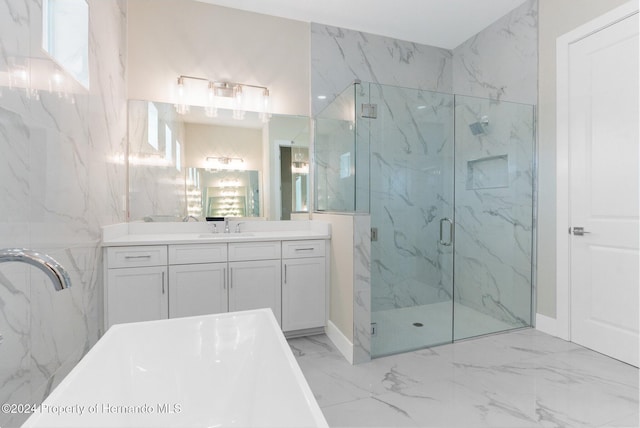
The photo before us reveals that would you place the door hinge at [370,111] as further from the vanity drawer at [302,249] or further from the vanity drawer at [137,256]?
the vanity drawer at [137,256]

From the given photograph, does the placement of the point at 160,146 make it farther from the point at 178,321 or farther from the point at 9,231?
the point at 178,321

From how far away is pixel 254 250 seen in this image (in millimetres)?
2371

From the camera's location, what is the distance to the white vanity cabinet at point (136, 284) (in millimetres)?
2062

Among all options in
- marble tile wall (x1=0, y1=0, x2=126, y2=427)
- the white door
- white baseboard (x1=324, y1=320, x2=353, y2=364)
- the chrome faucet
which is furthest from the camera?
white baseboard (x1=324, y1=320, x2=353, y2=364)

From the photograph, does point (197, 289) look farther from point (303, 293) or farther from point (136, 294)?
point (303, 293)

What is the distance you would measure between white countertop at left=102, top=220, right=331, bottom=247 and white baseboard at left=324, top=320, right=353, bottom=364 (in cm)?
74

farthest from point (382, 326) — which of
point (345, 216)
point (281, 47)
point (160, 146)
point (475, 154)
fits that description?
point (281, 47)

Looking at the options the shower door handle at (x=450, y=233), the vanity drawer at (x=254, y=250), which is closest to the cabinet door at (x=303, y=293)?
the vanity drawer at (x=254, y=250)

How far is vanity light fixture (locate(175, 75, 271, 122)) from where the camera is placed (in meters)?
2.69

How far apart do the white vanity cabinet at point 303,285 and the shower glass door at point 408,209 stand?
0.47 meters

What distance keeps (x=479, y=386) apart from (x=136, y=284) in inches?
91.7

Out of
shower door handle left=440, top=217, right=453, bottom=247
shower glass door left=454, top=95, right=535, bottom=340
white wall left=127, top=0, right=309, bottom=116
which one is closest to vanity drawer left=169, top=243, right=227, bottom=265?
white wall left=127, top=0, right=309, bottom=116

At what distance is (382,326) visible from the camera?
233cm

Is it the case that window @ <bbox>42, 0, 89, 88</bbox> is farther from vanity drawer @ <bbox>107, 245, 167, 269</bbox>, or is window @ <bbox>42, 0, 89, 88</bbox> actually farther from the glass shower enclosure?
the glass shower enclosure
